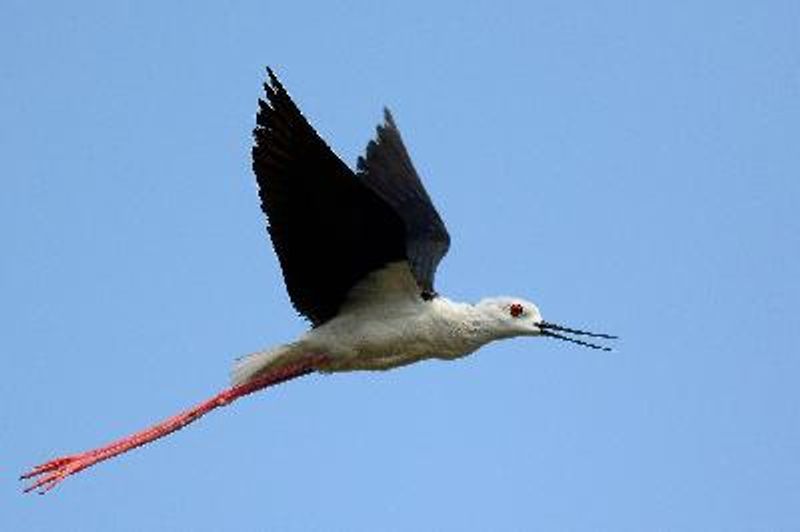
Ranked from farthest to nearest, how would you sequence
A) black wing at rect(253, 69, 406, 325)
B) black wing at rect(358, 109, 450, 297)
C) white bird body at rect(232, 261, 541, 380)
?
black wing at rect(358, 109, 450, 297), white bird body at rect(232, 261, 541, 380), black wing at rect(253, 69, 406, 325)

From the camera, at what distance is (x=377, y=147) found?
11.0 metres

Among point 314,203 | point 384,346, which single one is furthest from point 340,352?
point 314,203

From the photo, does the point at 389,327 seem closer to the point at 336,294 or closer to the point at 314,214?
the point at 336,294

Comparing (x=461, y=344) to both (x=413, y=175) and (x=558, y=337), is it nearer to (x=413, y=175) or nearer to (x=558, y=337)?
(x=558, y=337)

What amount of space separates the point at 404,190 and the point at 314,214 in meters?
2.85

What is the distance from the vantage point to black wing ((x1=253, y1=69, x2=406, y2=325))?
760 cm

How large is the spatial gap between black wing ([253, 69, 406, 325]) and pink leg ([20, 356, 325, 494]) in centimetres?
36

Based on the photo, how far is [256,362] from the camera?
8.87 m

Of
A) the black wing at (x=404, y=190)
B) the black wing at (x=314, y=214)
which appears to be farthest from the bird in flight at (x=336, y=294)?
the black wing at (x=404, y=190)

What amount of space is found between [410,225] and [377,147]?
0.81m

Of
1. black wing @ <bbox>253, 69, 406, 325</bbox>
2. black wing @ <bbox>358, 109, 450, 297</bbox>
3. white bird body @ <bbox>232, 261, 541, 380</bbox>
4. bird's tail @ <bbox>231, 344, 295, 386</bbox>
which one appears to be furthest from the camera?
black wing @ <bbox>358, 109, 450, 297</bbox>

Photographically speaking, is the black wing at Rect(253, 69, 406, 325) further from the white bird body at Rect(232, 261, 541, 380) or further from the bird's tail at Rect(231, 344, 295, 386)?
the bird's tail at Rect(231, 344, 295, 386)

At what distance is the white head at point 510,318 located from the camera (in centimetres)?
887

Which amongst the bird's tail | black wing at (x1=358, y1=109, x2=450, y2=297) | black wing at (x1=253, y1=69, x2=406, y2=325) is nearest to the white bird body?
the bird's tail
